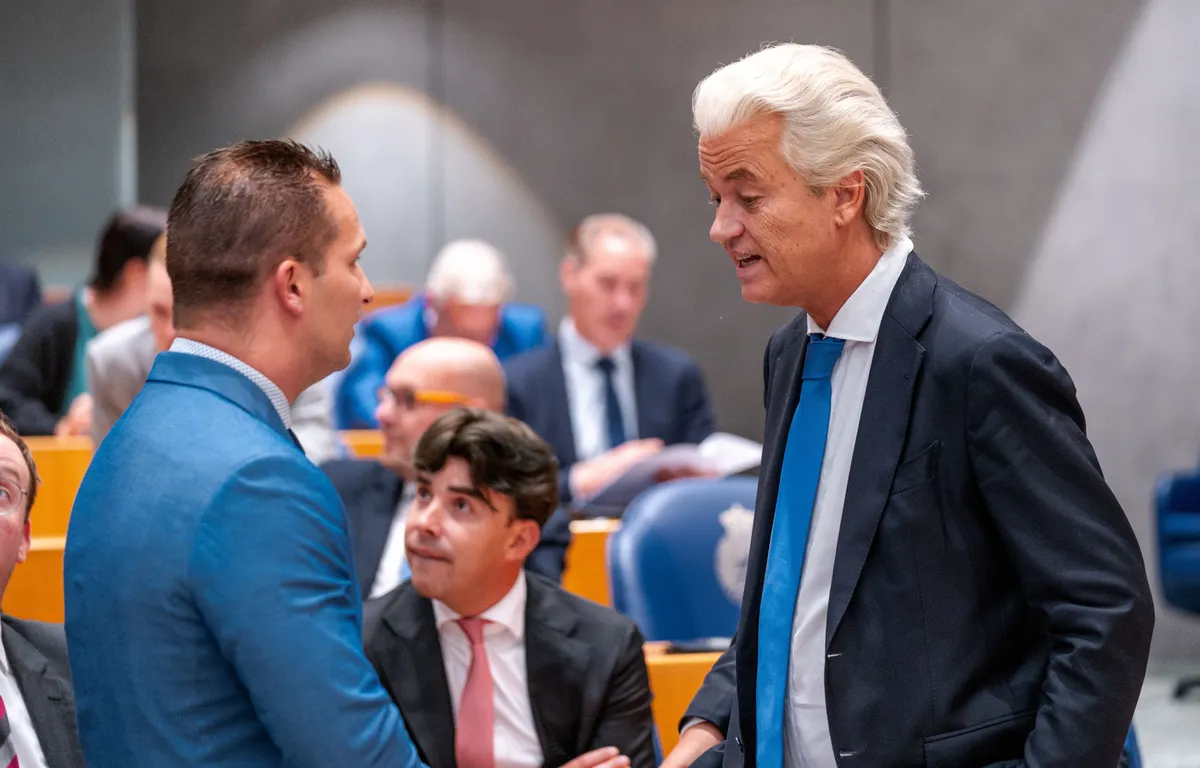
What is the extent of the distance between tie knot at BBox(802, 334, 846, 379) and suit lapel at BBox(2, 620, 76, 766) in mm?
1231

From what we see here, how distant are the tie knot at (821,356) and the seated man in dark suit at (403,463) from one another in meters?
1.66

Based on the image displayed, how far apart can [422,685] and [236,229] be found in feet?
3.51

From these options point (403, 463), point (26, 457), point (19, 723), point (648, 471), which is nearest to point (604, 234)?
point (648, 471)

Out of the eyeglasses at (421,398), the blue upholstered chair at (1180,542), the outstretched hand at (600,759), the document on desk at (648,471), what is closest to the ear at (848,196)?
the outstretched hand at (600,759)

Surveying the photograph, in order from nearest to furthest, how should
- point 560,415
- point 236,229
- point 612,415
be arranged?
point 236,229
point 560,415
point 612,415

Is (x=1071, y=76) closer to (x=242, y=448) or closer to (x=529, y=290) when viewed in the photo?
(x=529, y=290)

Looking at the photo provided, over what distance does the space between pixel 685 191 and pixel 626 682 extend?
206 inches

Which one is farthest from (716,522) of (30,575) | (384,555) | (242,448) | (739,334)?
(739,334)

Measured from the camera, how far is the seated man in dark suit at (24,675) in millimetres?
2014

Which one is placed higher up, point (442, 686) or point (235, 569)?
point (235, 569)

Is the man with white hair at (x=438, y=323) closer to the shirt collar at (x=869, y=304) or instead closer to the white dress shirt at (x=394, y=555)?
the white dress shirt at (x=394, y=555)

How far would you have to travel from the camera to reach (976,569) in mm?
1472

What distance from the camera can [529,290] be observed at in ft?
24.8

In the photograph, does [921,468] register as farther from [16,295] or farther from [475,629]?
[16,295]
